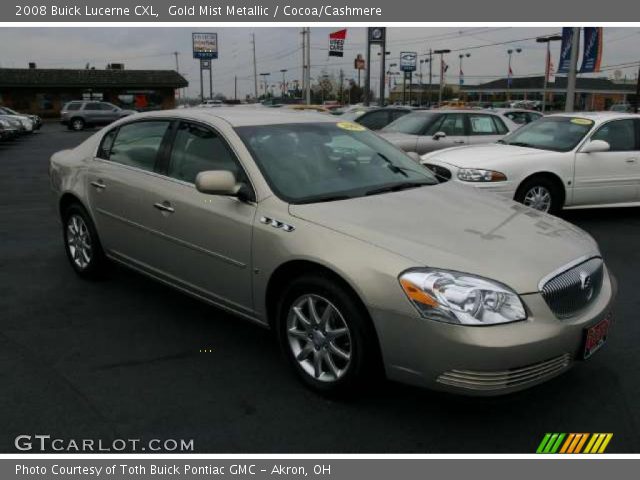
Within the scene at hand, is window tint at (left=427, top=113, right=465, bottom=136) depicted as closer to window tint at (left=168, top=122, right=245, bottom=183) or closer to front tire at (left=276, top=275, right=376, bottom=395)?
window tint at (left=168, top=122, right=245, bottom=183)

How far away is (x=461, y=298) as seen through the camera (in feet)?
9.32

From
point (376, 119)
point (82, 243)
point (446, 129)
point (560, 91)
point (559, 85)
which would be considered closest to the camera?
point (82, 243)

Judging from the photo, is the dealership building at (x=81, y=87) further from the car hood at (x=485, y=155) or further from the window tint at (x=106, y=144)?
the window tint at (x=106, y=144)

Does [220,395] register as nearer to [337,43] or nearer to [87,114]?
[87,114]

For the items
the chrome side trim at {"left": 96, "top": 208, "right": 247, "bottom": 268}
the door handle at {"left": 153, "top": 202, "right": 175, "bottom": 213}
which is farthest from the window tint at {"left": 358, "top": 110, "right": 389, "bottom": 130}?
the door handle at {"left": 153, "top": 202, "right": 175, "bottom": 213}

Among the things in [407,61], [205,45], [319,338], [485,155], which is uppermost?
[205,45]

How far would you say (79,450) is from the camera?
2.88 meters

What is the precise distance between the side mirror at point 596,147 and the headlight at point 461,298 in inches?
231

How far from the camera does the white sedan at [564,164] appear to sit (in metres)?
7.70

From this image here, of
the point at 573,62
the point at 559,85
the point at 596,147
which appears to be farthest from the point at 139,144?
the point at 559,85

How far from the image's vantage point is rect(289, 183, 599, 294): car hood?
2.98 m

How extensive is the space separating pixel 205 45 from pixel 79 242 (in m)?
68.0

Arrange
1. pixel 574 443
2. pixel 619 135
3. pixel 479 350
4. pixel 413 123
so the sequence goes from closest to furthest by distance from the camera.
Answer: pixel 479 350
pixel 574 443
pixel 619 135
pixel 413 123

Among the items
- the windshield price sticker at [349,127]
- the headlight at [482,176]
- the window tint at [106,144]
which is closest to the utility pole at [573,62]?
the headlight at [482,176]
